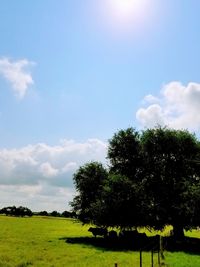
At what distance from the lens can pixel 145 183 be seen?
220ft

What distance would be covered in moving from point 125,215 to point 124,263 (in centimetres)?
2154

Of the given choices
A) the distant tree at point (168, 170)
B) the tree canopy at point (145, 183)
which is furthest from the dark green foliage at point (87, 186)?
the distant tree at point (168, 170)

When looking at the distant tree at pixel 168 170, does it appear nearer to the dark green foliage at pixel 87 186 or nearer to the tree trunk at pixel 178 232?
the tree trunk at pixel 178 232

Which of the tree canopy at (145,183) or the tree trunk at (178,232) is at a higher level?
the tree canopy at (145,183)

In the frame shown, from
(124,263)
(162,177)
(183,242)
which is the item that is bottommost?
(124,263)

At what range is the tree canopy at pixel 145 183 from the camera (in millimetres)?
59938

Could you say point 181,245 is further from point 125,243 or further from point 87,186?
point 87,186

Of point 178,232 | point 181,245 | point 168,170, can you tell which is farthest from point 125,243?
point 168,170

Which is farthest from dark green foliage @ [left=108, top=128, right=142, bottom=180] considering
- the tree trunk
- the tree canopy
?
the tree trunk

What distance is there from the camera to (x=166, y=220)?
6334 cm

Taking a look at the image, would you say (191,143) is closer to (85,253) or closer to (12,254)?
(85,253)

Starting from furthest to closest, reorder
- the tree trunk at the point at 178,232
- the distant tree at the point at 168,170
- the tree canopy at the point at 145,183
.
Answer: the tree trunk at the point at 178,232
the distant tree at the point at 168,170
the tree canopy at the point at 145,183

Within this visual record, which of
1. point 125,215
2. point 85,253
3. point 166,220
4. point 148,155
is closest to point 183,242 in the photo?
point 166,220

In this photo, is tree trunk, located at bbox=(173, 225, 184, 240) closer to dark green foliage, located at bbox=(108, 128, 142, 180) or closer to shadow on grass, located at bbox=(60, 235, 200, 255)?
shadow on grass, located at bbox=(60, 235, 200, 255)
